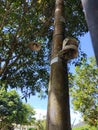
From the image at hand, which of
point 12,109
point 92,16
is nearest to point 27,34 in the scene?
point 92,16

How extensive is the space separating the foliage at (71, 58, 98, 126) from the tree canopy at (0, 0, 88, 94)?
1418 cm

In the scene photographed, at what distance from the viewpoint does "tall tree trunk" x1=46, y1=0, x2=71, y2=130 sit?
3062 mm

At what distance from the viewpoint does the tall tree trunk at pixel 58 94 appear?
306cm

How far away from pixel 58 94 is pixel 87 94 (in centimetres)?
2105

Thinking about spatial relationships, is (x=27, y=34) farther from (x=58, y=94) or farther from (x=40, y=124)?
(x=40, y=124)

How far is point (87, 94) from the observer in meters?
23.9

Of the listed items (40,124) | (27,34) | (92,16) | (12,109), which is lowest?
(92,16)

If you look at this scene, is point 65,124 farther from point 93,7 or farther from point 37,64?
point 37,64

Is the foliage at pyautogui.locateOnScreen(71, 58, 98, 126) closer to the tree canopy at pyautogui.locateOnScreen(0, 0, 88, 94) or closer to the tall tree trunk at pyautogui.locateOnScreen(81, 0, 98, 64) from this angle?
the tree canopy at pyautogui.locateOnScreen(0, 0, 88, 94)

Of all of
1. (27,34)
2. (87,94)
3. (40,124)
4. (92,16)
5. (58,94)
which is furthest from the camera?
(40,124)

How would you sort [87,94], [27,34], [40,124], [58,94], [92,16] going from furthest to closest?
[40,124] → [87,94] → [27,34] → [58,94] → [92,16]

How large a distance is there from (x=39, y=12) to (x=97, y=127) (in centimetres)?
1682

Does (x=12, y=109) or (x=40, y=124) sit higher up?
(x=12, y=109)

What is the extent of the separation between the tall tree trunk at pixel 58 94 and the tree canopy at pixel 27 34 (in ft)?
15.5
